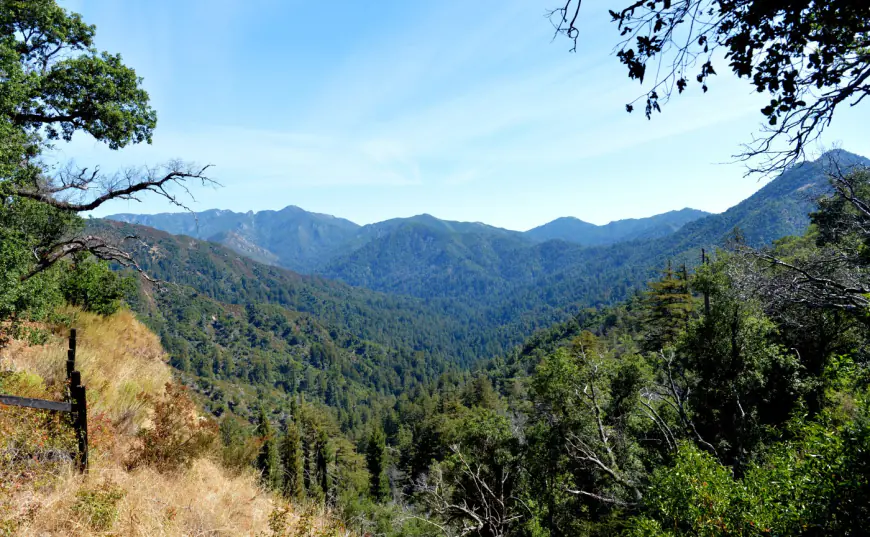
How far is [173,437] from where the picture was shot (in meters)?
7.63

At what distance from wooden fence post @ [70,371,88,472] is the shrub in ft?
4.02

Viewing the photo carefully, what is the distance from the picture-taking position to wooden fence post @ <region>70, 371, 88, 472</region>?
19.2ft

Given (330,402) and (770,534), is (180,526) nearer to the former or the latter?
(770,534)

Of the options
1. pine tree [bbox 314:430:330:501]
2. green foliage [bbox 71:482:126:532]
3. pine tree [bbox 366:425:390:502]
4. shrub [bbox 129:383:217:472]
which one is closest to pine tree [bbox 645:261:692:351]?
shrub [bbox 129:383:217:472]

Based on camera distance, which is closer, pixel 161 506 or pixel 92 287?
pixel 161 506

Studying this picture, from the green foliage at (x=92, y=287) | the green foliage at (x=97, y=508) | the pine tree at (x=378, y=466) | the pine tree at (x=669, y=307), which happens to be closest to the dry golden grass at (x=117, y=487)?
the green foliage at (x=97, y=508)

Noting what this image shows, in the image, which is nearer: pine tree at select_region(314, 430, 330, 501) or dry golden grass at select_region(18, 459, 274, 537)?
dry golden grass at select_region(18, 459, 274, 537)

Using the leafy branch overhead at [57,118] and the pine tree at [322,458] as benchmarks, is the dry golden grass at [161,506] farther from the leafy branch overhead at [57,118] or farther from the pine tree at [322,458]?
the pine tree at [322,458]

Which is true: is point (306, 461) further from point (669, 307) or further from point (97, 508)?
point (97, 508)

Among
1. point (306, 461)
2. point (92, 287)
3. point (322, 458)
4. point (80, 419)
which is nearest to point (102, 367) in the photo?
point (80, 419)

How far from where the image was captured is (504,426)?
57.8 feet

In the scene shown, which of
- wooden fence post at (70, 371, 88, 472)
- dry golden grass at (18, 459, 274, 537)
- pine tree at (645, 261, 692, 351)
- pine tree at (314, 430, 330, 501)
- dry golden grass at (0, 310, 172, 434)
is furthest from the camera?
pine tree at (314, 430, 330, 501)

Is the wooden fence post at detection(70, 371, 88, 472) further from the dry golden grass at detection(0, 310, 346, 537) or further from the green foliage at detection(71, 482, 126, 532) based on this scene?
the green foliage at detection(71, 482, 126, 532)

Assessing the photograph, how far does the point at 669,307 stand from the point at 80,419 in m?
37.2
